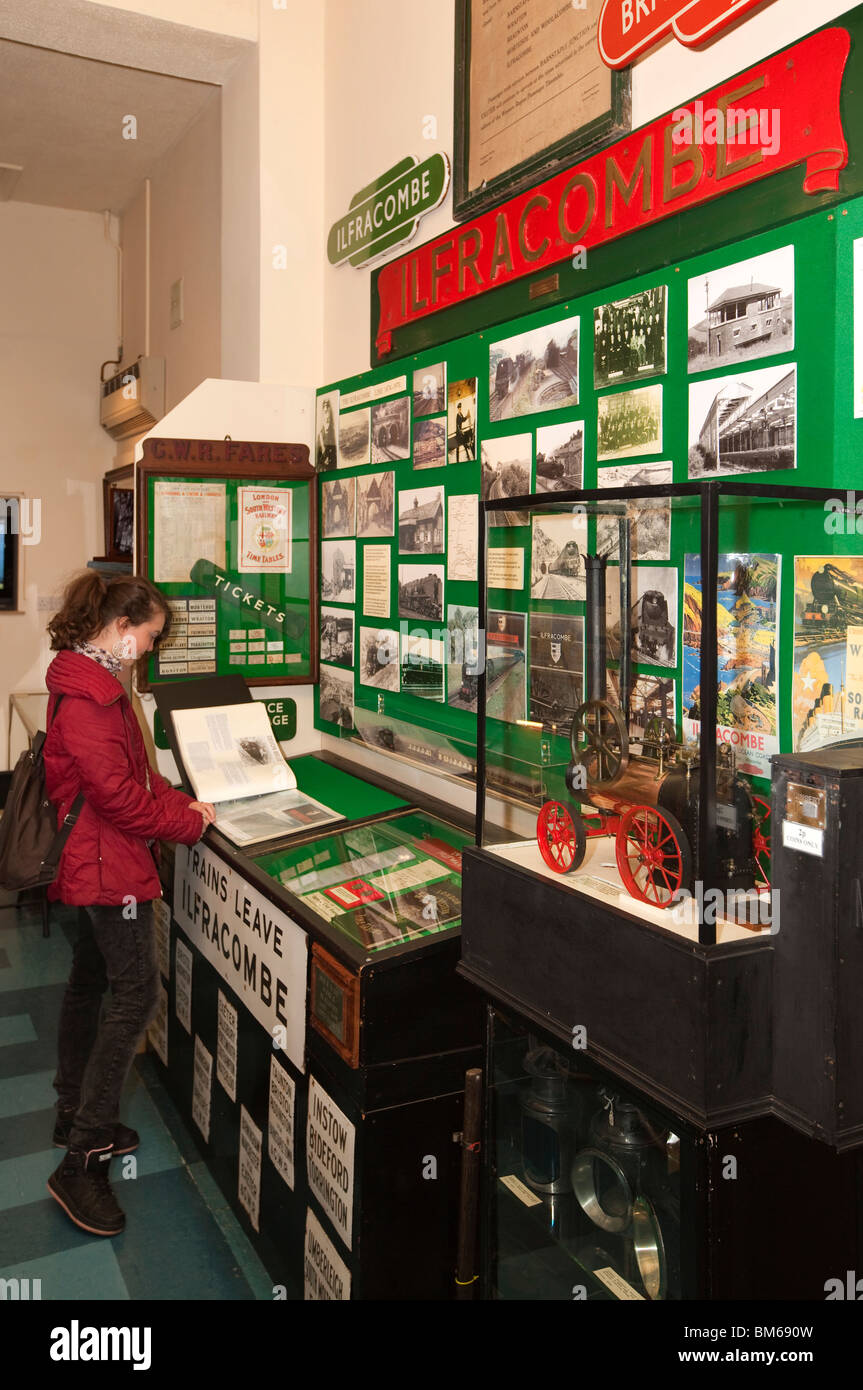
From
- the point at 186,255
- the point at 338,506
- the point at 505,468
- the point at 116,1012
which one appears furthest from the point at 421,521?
the point at 186,255

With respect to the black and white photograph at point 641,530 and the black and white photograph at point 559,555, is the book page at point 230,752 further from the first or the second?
the black and white photograph at point 641,530

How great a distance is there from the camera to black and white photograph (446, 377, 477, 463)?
2.51 meters

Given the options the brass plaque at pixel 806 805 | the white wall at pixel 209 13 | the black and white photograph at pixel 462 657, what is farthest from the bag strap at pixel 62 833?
the white wall at pixel 209 13

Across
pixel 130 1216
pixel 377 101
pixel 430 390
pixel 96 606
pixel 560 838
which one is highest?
pixel 377 101

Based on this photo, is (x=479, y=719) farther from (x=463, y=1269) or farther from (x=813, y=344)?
(x=463, y=1269)

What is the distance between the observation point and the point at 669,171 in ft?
6.07

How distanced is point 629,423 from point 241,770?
1.55 meters

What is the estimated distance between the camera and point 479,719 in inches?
67.3

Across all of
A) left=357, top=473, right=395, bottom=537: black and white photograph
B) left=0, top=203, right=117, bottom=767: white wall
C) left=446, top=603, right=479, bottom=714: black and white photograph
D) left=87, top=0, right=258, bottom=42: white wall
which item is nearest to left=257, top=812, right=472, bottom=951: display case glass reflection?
left=446, top=603, right=479, bottom=714: black and white photograph

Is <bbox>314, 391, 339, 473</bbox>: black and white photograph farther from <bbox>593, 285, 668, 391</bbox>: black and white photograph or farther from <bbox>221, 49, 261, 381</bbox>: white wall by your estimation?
<bbox>593, 285, 668, 391</bbox>: black and white photograph

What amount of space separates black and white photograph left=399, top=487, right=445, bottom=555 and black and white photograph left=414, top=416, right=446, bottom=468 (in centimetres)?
7

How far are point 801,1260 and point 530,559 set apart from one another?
1205mm

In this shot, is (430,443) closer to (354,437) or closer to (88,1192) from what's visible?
(354,437)

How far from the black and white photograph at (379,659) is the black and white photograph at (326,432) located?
1.92 feet
